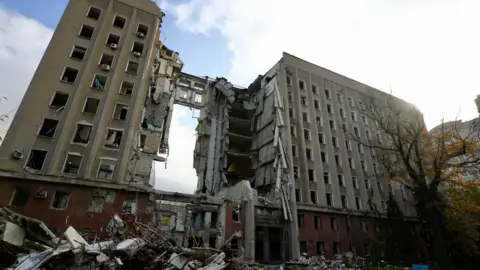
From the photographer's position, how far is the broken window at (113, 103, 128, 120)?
25431 mm

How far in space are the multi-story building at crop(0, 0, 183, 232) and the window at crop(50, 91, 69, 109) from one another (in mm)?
78

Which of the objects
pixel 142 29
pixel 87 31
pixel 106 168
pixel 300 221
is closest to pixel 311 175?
pixel 300 221

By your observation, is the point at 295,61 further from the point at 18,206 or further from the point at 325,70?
the point at 18,206

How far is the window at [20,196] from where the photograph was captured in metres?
18.8

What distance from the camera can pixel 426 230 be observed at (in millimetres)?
36281

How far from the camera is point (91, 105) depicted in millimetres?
25312

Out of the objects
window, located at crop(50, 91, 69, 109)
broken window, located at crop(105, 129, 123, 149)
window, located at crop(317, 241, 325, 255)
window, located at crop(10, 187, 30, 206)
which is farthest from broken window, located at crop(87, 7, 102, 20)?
window, located at crop(317, 241, 325, 255)

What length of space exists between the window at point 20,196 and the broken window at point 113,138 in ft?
21.2

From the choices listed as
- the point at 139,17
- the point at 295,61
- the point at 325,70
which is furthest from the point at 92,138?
the point at 325,70

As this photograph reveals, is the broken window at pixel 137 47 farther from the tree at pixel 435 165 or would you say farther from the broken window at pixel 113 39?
the tree at pixel 435 165

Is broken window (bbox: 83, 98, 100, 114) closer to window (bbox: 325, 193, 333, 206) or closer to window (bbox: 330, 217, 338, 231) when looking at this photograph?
window (bbox: 325, 193, 333, 206)

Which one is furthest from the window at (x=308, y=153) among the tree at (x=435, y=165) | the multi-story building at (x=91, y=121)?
the multi-story building at (x=91, y=121)

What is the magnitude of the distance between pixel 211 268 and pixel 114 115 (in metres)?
Result: 19.8

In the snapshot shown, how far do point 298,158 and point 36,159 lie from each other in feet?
84.0
